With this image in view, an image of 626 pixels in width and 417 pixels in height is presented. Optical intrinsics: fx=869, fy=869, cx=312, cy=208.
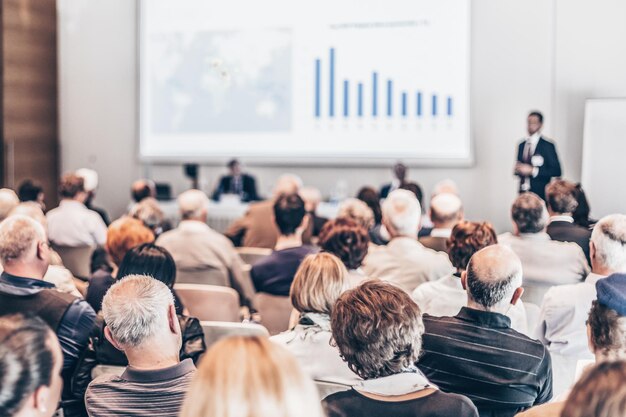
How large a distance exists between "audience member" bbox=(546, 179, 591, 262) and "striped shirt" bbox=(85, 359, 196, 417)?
11.3 feet

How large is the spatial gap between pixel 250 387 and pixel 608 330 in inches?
56.4

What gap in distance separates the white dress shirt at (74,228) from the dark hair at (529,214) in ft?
10.7

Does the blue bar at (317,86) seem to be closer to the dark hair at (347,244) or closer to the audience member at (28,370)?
the dark hair at (347,244)

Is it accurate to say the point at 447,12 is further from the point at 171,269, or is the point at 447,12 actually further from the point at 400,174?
the point at 171,269

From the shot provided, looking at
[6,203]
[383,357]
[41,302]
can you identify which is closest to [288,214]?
[6,203]

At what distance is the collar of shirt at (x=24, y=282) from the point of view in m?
3.47

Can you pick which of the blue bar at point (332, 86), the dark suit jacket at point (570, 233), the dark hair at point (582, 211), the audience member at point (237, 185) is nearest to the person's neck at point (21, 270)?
the dark suit jacket at point (570, 233)

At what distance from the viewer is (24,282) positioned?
3486 millimetres

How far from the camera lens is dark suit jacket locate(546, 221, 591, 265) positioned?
529cm

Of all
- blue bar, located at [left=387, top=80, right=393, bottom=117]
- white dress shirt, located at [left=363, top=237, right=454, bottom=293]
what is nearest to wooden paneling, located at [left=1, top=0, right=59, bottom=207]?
blue bar, located at [left=387, top=80, right=393, bottom=117]

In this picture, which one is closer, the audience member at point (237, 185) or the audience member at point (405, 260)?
the audience member at point (405, 260)

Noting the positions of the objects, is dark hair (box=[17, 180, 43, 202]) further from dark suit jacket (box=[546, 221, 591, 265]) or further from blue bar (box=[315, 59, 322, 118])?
dark suit jacket (box=[546, 221, 591, 265])

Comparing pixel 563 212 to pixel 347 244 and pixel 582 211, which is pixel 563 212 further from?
pixel 347 244

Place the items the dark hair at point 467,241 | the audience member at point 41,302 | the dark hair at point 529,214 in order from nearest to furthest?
the audience member at point 41,302
the dark hair at point 467,241
the dark hair at point 529,214
